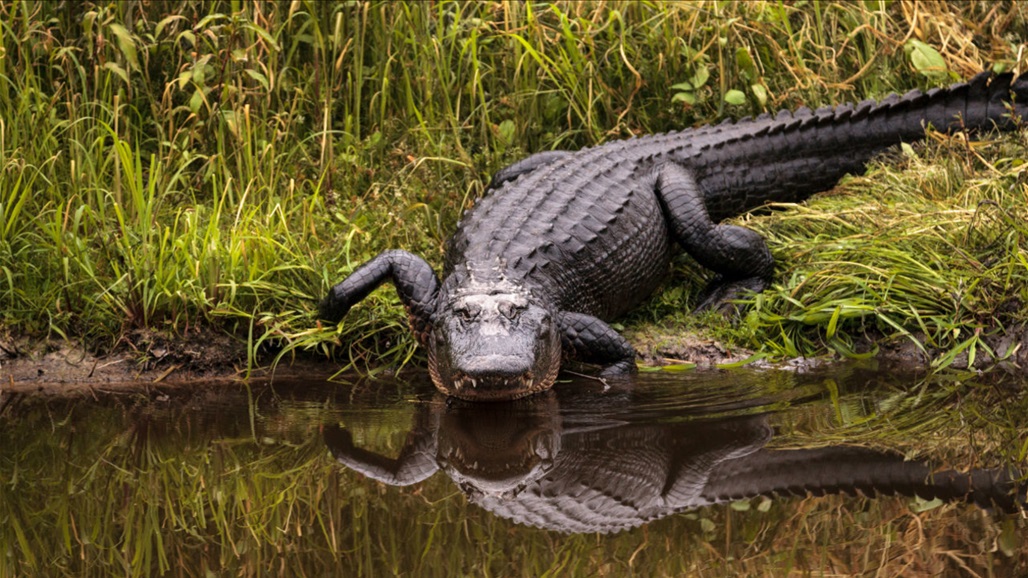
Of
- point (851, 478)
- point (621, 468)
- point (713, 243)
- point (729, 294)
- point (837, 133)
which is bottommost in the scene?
point (729, 294)

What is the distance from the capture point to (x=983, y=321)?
15.1 feet

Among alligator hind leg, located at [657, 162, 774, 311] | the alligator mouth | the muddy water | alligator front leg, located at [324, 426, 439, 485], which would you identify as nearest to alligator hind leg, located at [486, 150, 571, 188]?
alligator hind leg, located at [657, 162, 774, 311]

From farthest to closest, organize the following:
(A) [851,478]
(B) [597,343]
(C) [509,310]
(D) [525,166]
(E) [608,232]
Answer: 1. (D) [525,166]
2. (E) [608,232]
3. (B) [597,343]
4. (C) [509,310]
5. (A) [851,478]

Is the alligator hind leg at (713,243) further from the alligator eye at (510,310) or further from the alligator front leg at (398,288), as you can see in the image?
the alligator front leg at (398,288)

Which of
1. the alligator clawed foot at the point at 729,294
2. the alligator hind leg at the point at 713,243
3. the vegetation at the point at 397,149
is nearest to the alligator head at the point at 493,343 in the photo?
the vegetation at the point at 397,149

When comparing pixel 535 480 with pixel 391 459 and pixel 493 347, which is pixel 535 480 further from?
pixel 493 347

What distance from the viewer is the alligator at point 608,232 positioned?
14.5 ft

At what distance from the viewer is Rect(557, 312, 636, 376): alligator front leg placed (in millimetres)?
→ 4723

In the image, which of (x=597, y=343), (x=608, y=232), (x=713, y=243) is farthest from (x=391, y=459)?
(x=713, y=243)

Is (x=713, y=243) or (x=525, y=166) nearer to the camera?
(x=713, y=243)

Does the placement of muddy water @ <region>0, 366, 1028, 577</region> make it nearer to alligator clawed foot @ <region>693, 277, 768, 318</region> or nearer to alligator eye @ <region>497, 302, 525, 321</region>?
alligator eye @ <region>497, 302, 525, 321</region>

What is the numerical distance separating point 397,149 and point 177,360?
1.75 m

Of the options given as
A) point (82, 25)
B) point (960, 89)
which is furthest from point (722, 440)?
point (82, 25)

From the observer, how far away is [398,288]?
16.1 ft
